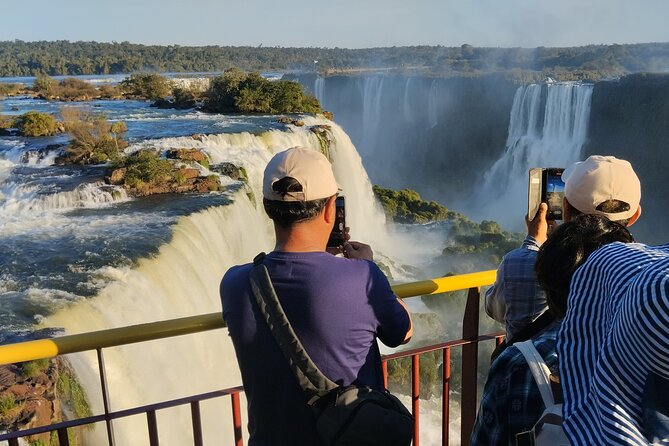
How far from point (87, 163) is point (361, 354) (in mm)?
15668

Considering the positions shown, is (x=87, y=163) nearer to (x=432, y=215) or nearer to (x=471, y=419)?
(x=432, y=215)

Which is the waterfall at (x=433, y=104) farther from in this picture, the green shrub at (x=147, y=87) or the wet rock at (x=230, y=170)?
the wet rock at (x=230, y=170)

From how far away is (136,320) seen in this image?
741 cm

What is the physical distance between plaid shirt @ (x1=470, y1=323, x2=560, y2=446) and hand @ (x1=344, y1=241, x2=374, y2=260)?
2.27 ft

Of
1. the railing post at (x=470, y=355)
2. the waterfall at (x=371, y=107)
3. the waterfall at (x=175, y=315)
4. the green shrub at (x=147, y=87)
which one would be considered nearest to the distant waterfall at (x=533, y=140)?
the waterfall at (x=371, y=107)

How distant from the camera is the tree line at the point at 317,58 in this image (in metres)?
67.2

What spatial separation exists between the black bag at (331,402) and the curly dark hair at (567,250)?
533 millimetres

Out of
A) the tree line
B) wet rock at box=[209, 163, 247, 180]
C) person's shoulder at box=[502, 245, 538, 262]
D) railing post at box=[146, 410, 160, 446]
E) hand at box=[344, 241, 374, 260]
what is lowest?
wet rock at box=[209, 163, 247, 180]

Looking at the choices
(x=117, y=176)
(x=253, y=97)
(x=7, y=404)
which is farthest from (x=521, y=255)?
(x=253, y=97)

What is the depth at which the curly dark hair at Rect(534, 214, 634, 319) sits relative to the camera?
1.42 m

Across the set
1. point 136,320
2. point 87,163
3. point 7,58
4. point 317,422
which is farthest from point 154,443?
point 7,58

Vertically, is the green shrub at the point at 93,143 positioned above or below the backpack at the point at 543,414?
below

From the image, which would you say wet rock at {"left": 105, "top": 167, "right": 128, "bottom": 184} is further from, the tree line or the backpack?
the tree line

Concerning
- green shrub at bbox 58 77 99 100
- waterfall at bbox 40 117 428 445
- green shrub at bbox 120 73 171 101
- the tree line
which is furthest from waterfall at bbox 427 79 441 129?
waterfall at bbox 40 117 428 445
